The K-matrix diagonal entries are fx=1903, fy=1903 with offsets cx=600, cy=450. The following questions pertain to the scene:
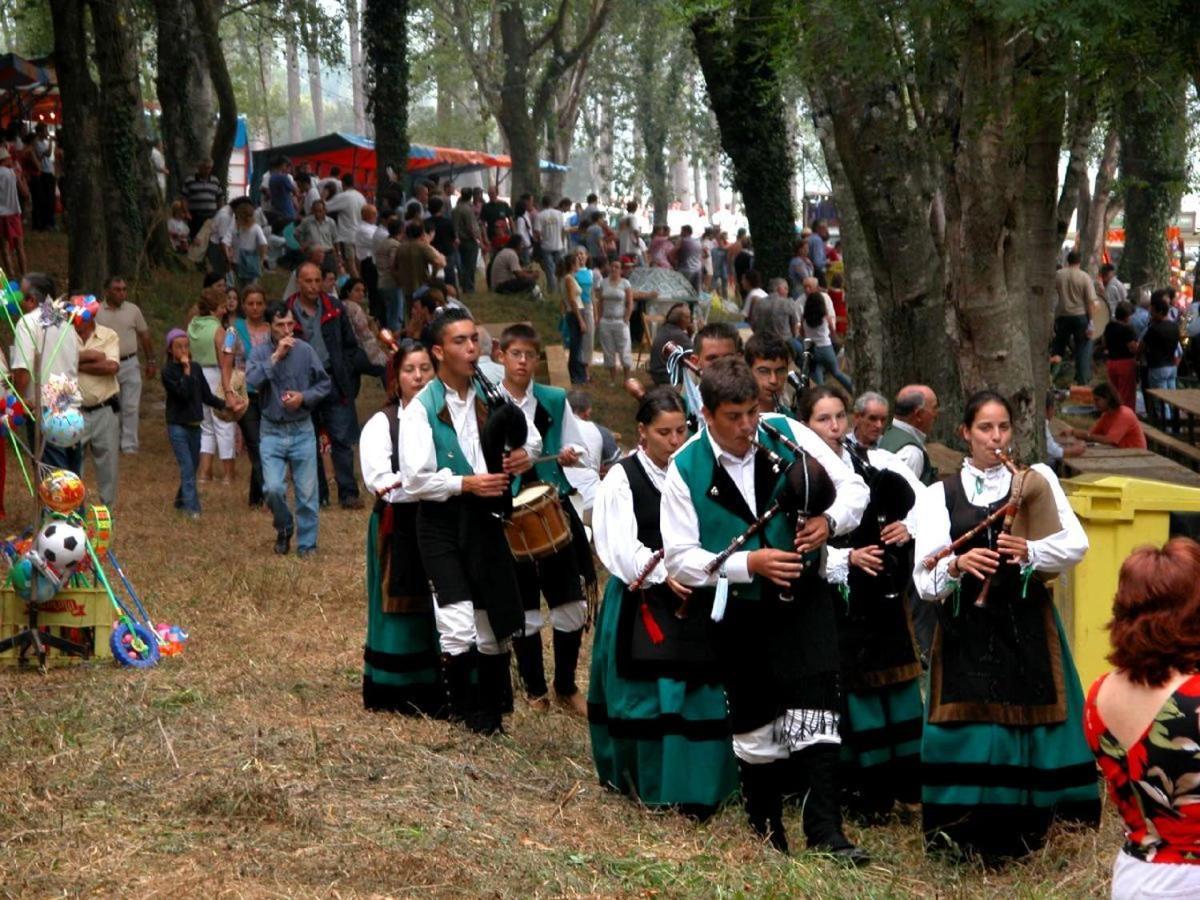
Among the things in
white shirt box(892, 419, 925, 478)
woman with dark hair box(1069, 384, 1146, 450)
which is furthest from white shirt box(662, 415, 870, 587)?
woman with dark hair box(1069, 384, 1146, 450)

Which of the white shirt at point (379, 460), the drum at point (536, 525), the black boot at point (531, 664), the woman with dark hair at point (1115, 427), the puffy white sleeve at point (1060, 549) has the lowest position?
the black boot at point (531, 664)

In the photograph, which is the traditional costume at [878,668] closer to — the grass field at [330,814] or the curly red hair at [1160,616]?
the grass field at [330,814]

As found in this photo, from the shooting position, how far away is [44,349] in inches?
417

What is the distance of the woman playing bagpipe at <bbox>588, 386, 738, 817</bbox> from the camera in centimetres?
664

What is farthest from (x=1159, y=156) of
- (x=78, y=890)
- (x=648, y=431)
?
(x=78, y=890)

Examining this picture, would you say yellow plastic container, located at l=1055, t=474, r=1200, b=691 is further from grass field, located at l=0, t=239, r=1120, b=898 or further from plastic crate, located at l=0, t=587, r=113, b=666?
plastic crate, located at l=0, t=587, r=113, b=666

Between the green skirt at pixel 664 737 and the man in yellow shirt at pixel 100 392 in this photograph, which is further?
the man in yellow shirt at pixel 100 392

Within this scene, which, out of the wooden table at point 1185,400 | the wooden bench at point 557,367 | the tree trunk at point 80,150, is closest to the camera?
the wooden table at point 1185,400

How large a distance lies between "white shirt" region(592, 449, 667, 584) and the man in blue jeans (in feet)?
20.2

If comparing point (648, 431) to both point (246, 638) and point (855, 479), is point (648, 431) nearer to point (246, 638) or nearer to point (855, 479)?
point (855, 479)

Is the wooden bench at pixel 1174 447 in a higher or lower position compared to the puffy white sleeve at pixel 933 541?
lower

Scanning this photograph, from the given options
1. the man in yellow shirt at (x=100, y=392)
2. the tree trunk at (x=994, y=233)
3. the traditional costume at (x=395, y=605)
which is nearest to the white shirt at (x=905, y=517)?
Answer: the traditional costume at (x=395, y=605)

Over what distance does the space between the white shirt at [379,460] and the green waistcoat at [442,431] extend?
175 millimetres

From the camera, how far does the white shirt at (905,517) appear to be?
6969mm
